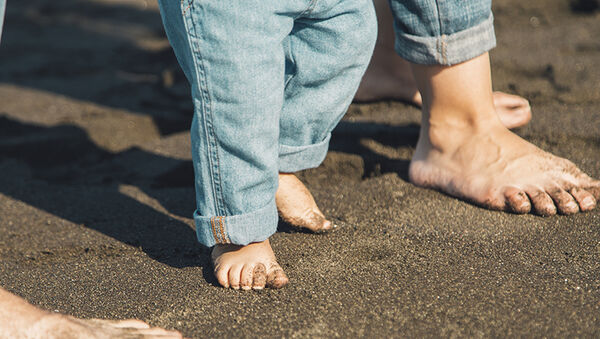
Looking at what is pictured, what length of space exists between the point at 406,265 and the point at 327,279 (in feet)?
0.59

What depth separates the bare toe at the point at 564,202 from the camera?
5.01 ft

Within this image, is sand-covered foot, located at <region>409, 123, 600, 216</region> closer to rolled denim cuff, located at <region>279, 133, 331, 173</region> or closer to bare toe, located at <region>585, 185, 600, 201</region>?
bare toe, located at <region>585, 185, 600, 201</region>

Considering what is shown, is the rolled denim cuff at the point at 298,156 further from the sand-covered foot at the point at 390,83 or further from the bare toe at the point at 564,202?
the sand-covered foot at the point at 390,83

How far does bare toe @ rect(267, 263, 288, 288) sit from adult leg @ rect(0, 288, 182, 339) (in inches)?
9.6

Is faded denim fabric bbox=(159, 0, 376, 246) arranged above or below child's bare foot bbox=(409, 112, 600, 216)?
Result: above

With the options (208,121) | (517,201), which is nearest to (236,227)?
(208,121)

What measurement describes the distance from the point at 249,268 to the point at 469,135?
761mm

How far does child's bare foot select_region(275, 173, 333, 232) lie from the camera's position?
1.50 m

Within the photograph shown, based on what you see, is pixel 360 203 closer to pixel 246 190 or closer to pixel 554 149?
pixel 246 190

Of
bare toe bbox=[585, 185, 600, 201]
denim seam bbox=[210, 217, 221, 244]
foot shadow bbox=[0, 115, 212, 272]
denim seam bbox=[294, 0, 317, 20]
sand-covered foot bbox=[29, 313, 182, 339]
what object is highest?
denim seam bbox=[294, 0, 317, 20]

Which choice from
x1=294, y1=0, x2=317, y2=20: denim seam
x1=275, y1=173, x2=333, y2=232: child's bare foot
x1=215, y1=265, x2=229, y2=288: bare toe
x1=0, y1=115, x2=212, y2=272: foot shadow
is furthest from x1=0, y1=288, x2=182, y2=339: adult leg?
x1=294, y1=0, x2=317, y2=20: denim seam

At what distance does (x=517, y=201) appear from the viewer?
154cm

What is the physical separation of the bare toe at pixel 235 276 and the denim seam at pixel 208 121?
0.13 m

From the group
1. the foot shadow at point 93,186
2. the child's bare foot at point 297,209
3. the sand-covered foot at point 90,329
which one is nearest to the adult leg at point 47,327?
the sand-covered foot at point 90,329
